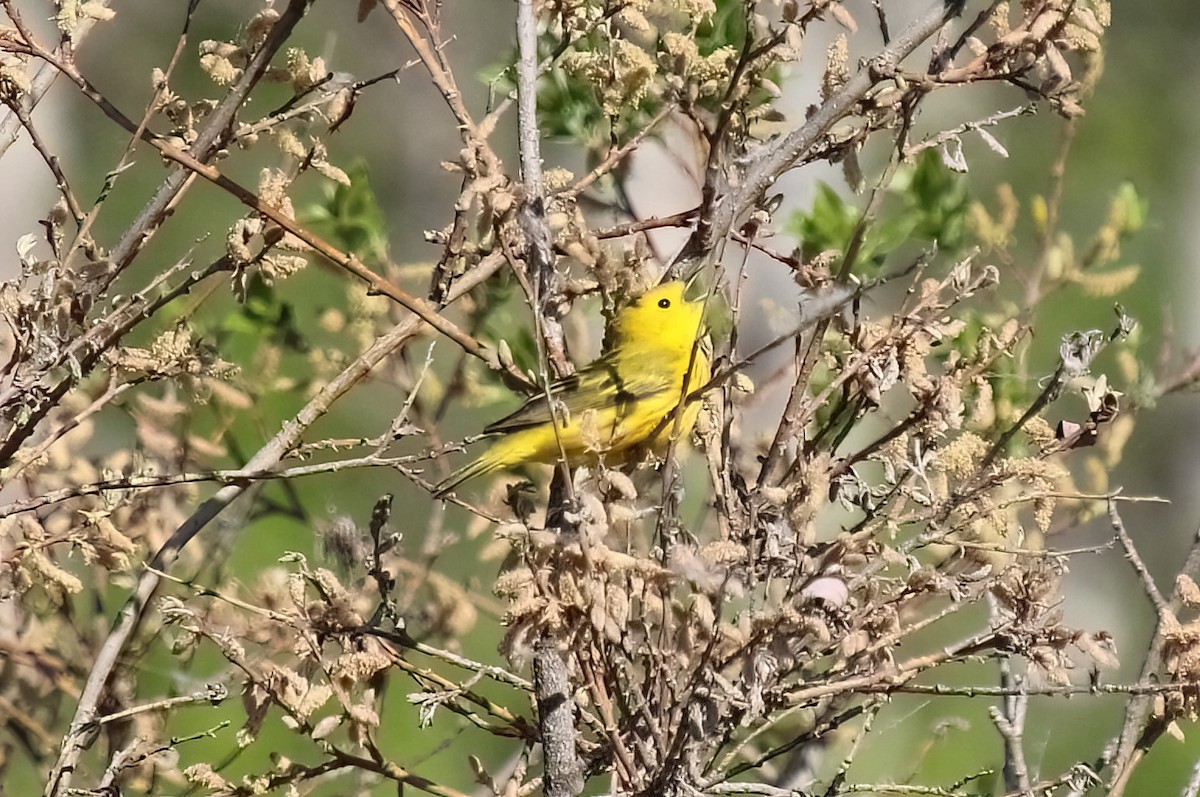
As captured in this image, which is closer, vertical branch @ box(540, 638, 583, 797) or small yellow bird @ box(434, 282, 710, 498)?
vertical branch @ box(540, 638, 583, 797)

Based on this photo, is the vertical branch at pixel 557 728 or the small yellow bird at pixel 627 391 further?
the small yellow bird at pixel 627 391

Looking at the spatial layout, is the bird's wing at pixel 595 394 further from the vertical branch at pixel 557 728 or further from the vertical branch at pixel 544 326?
the vertical branch at pixel 557 728

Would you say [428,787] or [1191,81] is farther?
[1191,81]

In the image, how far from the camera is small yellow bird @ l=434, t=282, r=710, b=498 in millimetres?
1941

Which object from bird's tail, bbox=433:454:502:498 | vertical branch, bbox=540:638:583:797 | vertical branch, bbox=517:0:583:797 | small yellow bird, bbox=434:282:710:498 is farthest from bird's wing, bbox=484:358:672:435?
vertical branch, bbox=540:638:583:797

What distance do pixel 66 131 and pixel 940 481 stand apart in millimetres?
6369

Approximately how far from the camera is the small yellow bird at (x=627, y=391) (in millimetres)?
1941

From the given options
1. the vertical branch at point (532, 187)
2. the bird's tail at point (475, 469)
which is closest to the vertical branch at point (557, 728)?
the vertical branch at point (532, 187)

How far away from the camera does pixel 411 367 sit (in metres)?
2.37

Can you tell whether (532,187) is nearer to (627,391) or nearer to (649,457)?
(649,457)

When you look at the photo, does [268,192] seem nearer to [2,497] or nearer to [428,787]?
[428,787]

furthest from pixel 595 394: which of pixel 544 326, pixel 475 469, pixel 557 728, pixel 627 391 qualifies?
pixel 557 728

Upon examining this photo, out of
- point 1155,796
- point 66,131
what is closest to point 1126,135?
point 1155,796

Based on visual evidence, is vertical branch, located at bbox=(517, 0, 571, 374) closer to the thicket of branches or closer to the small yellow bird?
the thicket of branches
